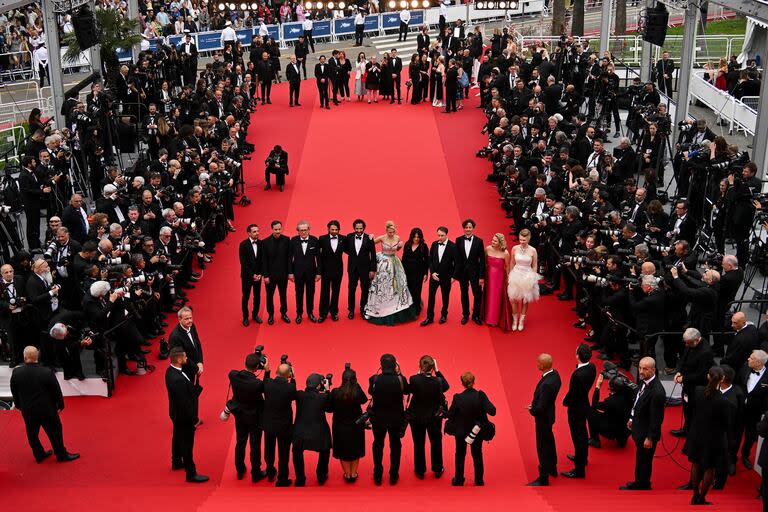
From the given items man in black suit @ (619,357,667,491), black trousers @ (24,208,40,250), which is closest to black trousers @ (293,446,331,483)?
man in black suit @ (619,357,667,491)

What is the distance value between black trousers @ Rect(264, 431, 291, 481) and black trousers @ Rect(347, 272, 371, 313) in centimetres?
417

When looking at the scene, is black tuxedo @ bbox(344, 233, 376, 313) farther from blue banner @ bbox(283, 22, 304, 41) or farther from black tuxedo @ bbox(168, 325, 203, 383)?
blue banner @ bbox(283, 22, 304, 41)

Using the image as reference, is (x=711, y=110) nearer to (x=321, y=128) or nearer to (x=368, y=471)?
(x=321, y=128)

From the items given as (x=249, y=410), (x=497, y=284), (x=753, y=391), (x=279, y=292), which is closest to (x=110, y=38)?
(x=279, y=292)

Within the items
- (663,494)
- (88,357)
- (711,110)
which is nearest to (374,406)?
(663,494)

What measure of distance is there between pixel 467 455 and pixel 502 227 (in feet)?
25.0

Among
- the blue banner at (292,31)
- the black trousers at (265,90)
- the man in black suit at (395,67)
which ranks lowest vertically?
the black trousers at (265,90)

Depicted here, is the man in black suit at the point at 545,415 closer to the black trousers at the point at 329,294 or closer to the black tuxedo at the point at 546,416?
the black tuxedo at the point at 546,416

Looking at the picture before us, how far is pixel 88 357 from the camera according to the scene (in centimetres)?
1234

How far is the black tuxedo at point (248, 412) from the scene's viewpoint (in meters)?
9.45

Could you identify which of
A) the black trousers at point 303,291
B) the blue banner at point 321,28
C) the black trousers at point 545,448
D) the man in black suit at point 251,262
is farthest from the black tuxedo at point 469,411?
the blue banner at point 321,28

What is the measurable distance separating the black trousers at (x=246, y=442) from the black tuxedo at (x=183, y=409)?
46cm

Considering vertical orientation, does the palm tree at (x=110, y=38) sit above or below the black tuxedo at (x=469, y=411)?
above

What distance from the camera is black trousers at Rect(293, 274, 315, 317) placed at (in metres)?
13.6
